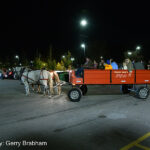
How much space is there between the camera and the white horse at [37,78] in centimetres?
998

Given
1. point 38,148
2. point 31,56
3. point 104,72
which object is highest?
point 31,56

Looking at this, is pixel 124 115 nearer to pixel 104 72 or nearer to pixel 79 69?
pixel 104 72

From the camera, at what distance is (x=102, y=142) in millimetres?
3648

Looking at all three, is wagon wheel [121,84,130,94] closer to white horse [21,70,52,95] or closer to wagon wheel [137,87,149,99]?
wagon wheel [137,87,149,99]

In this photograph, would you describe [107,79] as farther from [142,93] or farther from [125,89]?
[125,89]

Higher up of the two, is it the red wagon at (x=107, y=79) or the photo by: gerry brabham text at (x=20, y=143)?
the red wagon at (x=107, y=79)

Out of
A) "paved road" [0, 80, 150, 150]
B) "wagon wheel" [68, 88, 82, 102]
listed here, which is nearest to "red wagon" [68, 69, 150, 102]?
"wagon wheel" [68, 88, 82, 102]

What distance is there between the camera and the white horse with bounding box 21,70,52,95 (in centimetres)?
998

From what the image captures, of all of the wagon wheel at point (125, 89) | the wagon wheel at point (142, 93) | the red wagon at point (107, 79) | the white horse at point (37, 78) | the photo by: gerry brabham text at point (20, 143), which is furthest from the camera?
the wagon wheel at point (125, 89)

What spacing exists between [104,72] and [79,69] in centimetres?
131

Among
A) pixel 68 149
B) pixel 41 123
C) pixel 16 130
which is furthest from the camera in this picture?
pixel 41 123

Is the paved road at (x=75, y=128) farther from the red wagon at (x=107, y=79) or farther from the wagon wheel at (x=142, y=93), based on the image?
the wagon wheel at (x=142, y=93)

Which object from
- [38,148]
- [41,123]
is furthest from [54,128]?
[38,148]

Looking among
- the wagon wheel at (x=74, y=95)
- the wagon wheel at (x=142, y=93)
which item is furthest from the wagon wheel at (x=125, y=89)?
the wagon wheel at (x=74, y=95)
